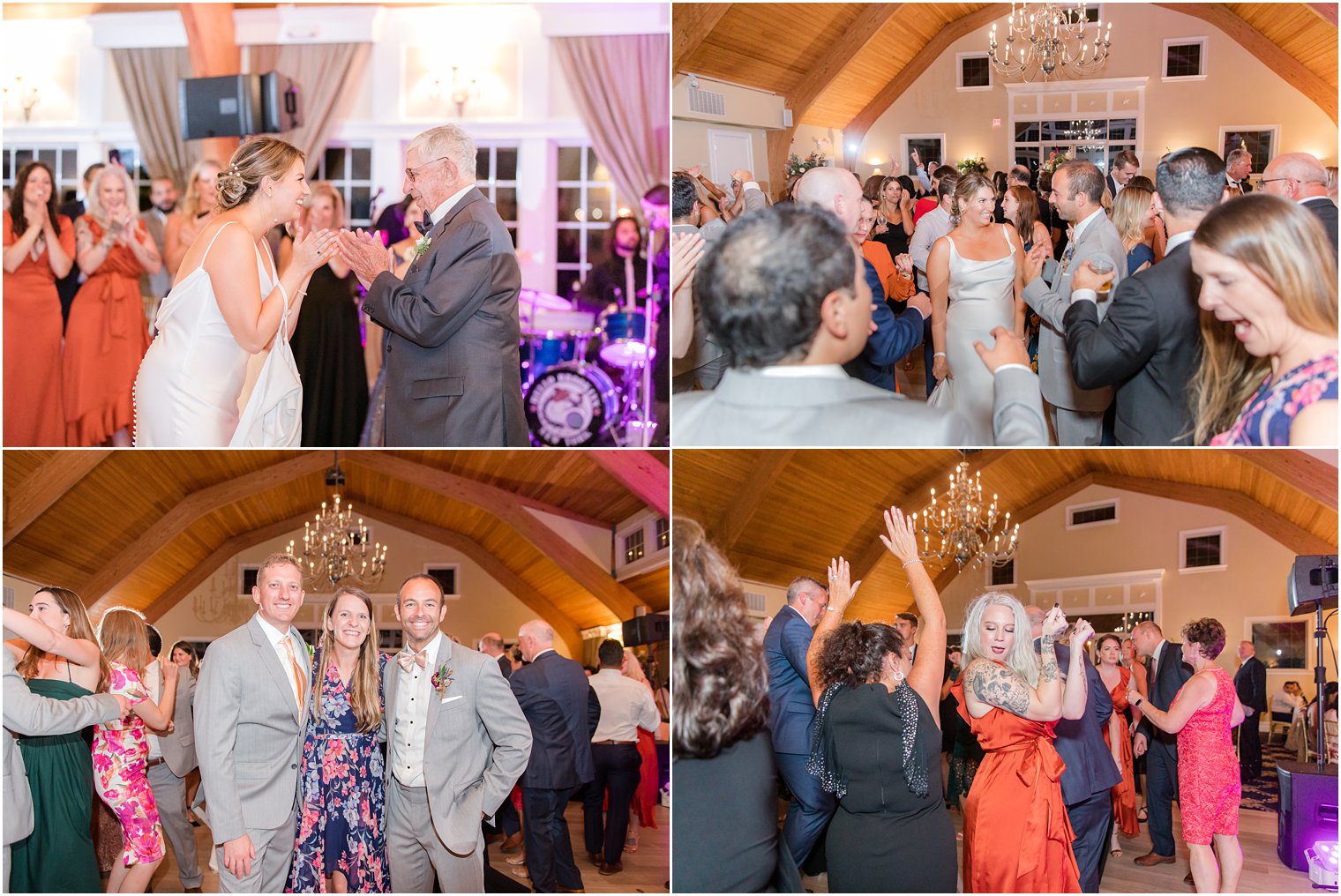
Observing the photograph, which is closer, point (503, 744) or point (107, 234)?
point (503, 744)

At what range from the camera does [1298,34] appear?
14.1 feet

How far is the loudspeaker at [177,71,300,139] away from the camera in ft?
17.9

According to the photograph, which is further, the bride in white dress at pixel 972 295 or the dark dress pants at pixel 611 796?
the bride in white dress at pixel 972 295

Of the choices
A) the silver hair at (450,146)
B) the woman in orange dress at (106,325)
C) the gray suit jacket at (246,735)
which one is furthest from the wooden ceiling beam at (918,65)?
the woman in orange dress at (106,325)

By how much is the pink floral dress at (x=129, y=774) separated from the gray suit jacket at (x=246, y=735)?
47 centimetres

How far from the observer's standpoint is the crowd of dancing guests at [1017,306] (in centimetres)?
258

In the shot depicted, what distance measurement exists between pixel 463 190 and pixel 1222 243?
2325mm

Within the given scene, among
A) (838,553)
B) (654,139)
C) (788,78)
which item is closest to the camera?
(838,553)

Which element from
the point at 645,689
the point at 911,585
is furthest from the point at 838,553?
the point at 645,689

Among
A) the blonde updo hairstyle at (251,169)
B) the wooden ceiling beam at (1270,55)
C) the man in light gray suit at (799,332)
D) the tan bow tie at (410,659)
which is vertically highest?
the wooden ceiling beam at (1270,55)

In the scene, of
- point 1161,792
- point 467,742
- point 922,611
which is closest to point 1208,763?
point 1161,792

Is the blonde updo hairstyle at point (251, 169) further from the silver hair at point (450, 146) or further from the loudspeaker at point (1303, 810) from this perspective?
the loudspeaker at point (1303, 810)

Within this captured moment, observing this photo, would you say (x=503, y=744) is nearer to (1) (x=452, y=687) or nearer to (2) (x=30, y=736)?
(1) (x=452, y=687)

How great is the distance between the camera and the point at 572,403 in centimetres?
729
